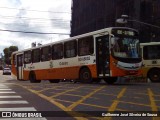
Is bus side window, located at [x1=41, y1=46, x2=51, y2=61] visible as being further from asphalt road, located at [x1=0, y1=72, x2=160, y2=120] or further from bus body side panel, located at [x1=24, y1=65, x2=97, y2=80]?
asphalt road, located at [x1=0, y1=72, x2=160, y2=120]

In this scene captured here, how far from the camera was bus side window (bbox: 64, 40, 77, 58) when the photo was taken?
25688 millimetres

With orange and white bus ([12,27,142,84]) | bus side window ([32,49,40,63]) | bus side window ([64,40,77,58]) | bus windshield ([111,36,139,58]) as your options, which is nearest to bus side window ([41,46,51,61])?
orange and white bus ([12,27,142,84])

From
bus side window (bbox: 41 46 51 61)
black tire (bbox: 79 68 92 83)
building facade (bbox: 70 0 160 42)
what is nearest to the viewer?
black tire (bbox: 79 68 92 83)

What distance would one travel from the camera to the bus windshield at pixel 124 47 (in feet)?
72.4

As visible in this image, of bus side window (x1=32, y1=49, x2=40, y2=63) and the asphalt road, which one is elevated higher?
bus side window (x1=32, y1=49, x2=40, y2=63)

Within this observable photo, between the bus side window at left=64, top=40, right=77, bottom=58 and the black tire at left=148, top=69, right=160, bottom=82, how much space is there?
268 inches

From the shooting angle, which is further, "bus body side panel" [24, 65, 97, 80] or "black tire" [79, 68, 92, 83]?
"black tire" [79, 68, 92, 83]

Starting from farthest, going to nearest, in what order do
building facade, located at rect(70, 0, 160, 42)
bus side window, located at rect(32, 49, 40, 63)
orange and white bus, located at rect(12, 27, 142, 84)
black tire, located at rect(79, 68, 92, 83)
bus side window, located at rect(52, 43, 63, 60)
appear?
building facade, located at rect(70, 0, 160, 42), bus side window, located at rect(32, 49, 40, 63), bus side window, located at rect(52, 43, 63, 60), black tire, located at rect(79, 68, 92, 83), orange and white bus, located at rect(12, 27, 142, 84)

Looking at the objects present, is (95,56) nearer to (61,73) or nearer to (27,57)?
(61,73)

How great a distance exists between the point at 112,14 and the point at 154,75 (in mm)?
34683

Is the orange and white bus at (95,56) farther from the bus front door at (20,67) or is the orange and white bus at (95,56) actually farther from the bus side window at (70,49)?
the bus front door at (20,67)

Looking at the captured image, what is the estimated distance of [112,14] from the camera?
62875 mm

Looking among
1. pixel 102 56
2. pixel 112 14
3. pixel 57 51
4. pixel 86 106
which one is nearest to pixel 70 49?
pixel 57 51

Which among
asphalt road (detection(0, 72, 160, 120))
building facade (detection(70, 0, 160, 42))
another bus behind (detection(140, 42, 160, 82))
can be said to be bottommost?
asphalt road (detection(0, 72, 160, 120))
